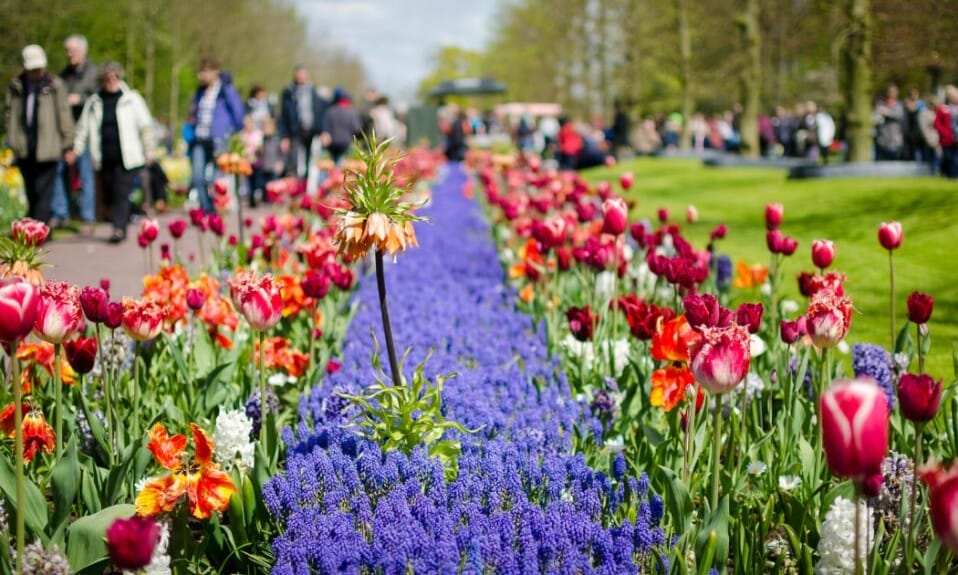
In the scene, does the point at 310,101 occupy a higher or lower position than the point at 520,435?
higher

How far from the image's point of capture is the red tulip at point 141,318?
3287 millimetres

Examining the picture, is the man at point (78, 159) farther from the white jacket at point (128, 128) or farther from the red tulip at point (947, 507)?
the red tulip at point (947, 507)

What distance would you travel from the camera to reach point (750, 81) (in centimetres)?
2312

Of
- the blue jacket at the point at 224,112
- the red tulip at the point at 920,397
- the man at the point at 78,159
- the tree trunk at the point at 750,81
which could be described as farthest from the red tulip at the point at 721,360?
the tree trunk at the point at 750,81

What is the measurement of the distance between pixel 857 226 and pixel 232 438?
9.13 m

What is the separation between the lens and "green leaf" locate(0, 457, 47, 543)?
2.66 meters

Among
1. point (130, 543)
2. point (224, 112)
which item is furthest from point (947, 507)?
point (224, 112)

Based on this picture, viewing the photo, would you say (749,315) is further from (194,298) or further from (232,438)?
(194,298)

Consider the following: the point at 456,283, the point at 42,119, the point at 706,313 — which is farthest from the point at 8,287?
the point at 42,119

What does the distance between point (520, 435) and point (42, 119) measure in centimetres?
735

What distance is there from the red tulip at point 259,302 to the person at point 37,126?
678cm

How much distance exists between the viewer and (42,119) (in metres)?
9.17

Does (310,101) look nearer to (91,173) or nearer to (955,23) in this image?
(91,173)

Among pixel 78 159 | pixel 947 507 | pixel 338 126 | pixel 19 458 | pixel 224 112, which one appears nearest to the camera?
pixel 947 507
